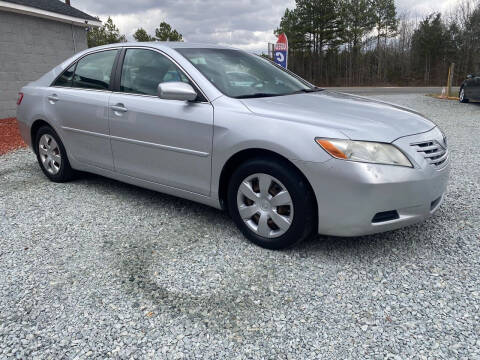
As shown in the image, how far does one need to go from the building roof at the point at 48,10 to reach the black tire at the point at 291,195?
1069cm

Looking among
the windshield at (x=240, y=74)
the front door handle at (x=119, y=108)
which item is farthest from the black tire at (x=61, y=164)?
the windshield at (x=240, y=74)

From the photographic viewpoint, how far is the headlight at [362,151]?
2715mm

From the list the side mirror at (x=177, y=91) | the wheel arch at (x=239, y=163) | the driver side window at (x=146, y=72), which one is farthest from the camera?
the driver side window at (x=146, y=72)

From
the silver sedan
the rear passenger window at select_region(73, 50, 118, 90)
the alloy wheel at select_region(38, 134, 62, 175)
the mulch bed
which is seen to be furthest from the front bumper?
the mulch bed

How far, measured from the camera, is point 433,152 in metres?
3.04

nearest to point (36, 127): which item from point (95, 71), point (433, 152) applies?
point (95, 71)

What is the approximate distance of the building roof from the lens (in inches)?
428

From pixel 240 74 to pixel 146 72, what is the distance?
932 mm

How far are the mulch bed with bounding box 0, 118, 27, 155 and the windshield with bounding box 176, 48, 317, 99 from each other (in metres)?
5.33

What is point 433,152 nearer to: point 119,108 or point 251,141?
point 251,141

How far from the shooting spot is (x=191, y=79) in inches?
138

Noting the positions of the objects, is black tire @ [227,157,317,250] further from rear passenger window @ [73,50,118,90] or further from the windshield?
rear passenger window @ [73,50,118,90]

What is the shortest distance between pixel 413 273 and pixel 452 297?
333 mm

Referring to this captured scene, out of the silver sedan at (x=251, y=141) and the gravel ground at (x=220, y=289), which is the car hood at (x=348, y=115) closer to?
the silver sedan at (x=251, y=141)
